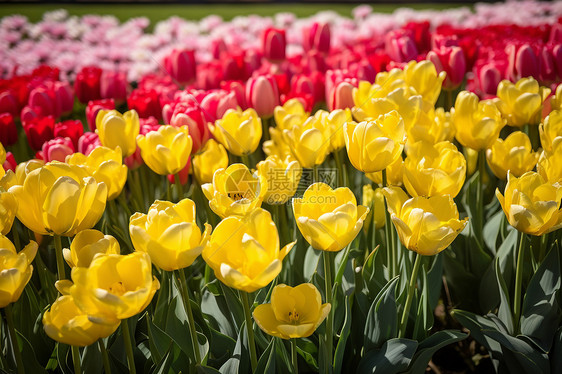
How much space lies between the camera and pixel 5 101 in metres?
2.07

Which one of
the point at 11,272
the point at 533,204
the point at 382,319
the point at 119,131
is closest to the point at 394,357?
the point at 382,319

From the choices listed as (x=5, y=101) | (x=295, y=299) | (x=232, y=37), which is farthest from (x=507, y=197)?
(x=232, y=37)

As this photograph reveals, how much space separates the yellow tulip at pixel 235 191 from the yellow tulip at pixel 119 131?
0.43 meters

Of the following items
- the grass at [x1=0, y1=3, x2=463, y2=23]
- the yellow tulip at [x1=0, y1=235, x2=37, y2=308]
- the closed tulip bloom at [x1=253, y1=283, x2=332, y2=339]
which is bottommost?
the grass at [x1=0, y1=3, x2=463, y2=23]

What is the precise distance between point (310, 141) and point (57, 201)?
1.84ft

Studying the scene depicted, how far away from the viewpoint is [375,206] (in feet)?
4.63

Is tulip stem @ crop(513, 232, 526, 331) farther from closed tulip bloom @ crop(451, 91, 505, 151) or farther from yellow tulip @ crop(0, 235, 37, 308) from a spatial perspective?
yellow tulip @ crop(0, 235, 37, 308)

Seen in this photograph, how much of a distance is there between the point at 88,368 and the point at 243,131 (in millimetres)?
663

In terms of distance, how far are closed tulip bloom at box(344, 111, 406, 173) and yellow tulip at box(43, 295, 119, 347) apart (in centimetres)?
56

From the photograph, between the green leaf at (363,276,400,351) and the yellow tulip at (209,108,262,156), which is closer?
the green leaf at (363,276,400,351)

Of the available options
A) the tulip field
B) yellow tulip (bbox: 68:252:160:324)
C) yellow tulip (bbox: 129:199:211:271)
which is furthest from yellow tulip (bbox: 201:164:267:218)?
yellow tulip (bbox: 68:252:160:324)

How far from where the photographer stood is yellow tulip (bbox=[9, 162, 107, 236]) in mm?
925

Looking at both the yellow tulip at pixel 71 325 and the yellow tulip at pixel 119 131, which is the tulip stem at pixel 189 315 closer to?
the yellow tulip at pixel 71 325

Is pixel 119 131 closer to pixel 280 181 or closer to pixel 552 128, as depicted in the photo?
pixel 280 181
